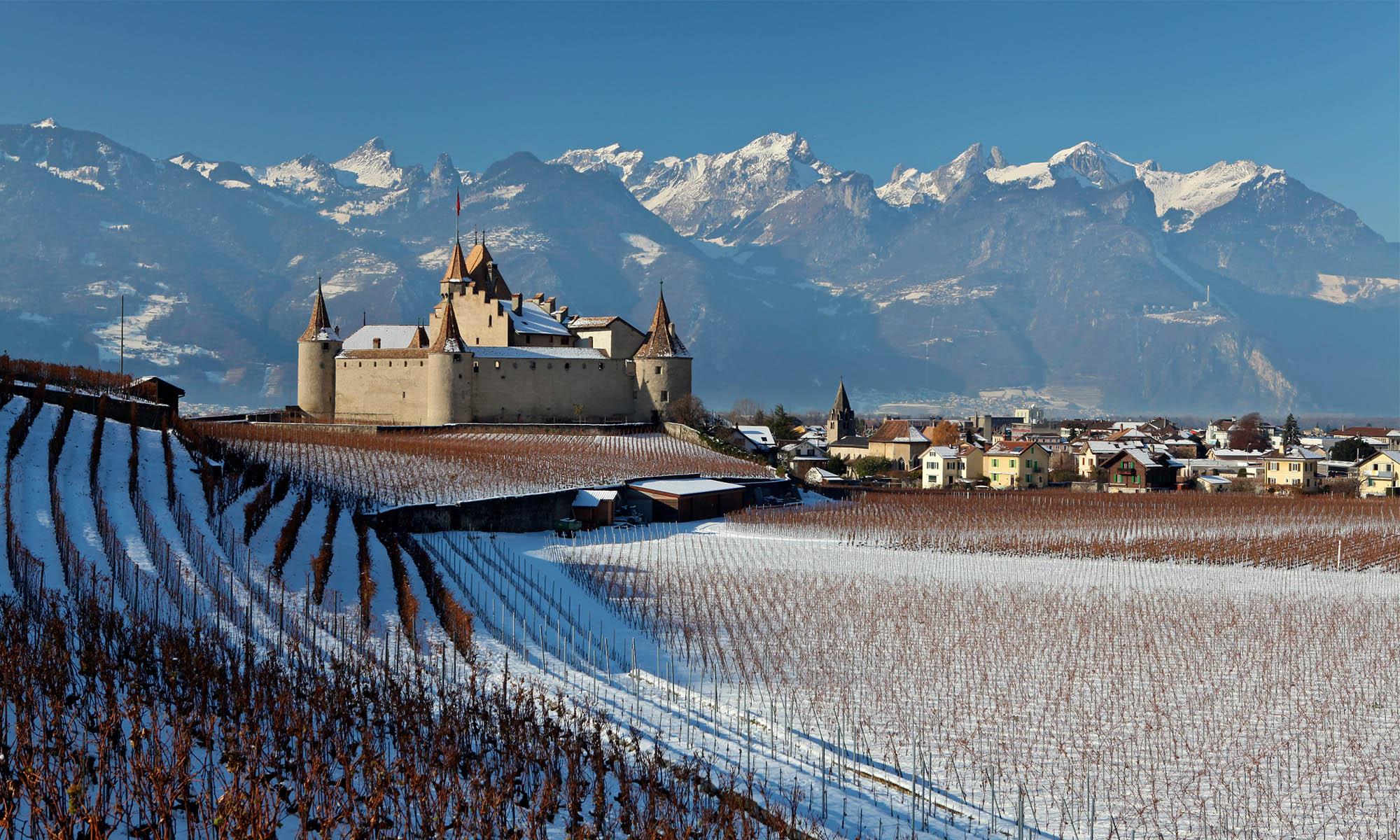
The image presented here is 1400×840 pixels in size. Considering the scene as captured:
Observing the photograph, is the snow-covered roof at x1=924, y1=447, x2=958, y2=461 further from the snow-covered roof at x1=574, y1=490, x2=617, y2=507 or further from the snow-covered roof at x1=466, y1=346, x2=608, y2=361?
the snow-covered roof at x1=574, y1=490, x2=617, y2=507

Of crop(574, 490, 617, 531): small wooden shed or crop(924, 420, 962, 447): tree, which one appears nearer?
crop(574, 490, 617, 531): small wooden shed

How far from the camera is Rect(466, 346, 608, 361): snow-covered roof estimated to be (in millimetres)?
76438

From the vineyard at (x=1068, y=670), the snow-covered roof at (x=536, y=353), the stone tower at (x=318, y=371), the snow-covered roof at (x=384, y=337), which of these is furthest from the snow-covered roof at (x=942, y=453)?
the vineyard at (x=1068, y=670)

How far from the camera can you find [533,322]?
8388 centimetres

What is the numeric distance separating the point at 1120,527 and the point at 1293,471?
4917 cm

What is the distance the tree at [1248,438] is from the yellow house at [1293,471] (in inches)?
1647

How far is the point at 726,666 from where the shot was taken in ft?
81.9

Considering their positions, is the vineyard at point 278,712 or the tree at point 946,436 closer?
the vineyard at point 278,712

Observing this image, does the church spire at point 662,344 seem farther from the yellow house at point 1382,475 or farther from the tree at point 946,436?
the yellow house at point 1382,475

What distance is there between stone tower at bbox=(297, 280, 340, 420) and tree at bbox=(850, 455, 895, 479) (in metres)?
40.1

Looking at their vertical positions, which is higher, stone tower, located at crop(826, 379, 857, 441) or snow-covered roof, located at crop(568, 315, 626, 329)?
snow-covered roof, located at crop(568, 315, 626, 329)

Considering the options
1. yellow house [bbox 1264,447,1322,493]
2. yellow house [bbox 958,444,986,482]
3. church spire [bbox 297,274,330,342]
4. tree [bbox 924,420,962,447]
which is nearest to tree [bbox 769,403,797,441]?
tree [bbox 924,420,962,447]

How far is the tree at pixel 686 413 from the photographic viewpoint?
79.5m

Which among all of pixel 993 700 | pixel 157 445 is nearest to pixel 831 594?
pixel 993 700
